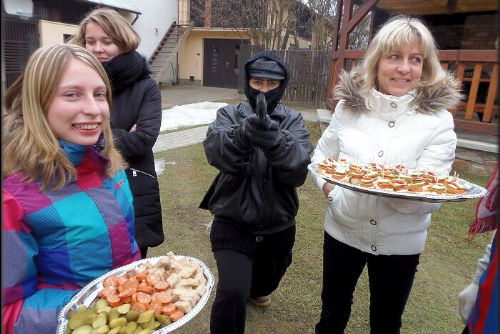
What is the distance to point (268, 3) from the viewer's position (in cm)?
1597

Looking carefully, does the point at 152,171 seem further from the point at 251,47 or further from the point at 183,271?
the point at 251,47

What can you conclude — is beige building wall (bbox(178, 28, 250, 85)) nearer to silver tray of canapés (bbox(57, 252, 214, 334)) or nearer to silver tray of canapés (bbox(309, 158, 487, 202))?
silver tray of canapés (bbox(309, 158, 487, 202))

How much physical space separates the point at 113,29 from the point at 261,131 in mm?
1205

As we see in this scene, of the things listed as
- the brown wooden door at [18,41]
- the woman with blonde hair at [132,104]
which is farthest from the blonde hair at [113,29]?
the brown wooden door at [18,41]

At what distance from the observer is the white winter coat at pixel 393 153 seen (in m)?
1.93

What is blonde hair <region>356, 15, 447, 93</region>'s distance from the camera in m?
1.96

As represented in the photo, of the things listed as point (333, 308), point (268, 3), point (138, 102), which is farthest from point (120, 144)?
point (268, 3)

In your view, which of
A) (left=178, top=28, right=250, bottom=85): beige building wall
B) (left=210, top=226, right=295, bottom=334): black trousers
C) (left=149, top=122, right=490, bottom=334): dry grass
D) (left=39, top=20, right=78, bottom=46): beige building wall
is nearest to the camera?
(left=210, top=226, right=295, bottom=334): black trousers

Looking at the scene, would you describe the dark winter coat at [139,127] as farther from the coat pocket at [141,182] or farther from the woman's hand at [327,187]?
the woman's hand at [327,187]

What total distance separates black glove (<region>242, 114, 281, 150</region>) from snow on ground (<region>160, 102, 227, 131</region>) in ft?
25.4

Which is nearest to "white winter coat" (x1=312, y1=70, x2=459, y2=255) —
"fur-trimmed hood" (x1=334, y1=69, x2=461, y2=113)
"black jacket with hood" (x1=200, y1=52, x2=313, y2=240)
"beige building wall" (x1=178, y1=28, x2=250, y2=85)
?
"fur-trimmed hood" (x1=334, y1=69, x2=461, y2=113)

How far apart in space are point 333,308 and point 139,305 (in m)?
1.27

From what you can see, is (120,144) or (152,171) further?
(152,171)

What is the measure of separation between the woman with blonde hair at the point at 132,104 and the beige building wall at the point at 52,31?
1127 centimetres
